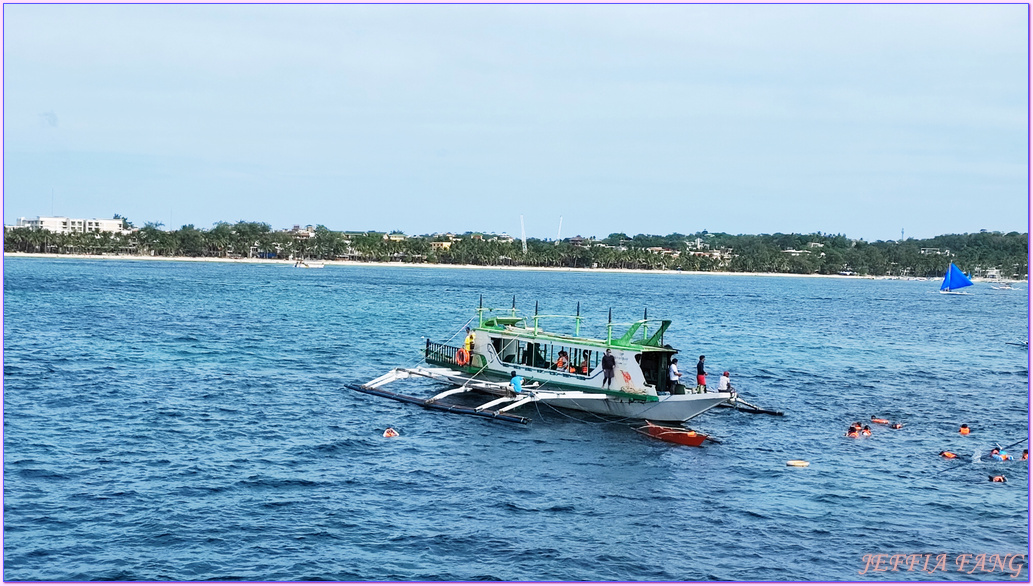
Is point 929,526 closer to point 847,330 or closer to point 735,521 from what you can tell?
point 735,521

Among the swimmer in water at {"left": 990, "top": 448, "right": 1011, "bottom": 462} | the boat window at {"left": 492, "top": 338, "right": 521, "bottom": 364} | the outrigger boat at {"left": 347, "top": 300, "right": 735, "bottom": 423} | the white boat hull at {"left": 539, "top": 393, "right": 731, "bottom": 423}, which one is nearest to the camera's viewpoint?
the swimmer in water at {"left": 990, "top": 448, "right": 1011, "bottom": 462}

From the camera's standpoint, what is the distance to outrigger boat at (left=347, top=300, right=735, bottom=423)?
4809cm

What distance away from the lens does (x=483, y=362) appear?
180ft

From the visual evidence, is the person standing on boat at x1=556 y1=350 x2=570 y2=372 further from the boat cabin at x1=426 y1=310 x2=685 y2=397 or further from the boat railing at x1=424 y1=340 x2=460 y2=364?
the boat railing at x1=424 y1=340 x2=460 y2=364

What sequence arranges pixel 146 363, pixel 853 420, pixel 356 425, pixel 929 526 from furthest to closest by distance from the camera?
pixel 146 363 → pixel 853 420 → pixel 356 425 → pixel 929 526

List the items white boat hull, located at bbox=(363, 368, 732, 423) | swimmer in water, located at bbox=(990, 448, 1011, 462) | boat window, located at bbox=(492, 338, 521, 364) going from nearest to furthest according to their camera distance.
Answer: swimmer in water, located at bbox=(990, 448, 1011, 462) → white boat hull, located at bbox=(363, 368, 732, 423) → boat window, located at bbox=(492, 338, 521, 364)

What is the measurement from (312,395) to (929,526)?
33.1m

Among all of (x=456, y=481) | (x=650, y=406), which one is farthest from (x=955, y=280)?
(x=456, y=481)

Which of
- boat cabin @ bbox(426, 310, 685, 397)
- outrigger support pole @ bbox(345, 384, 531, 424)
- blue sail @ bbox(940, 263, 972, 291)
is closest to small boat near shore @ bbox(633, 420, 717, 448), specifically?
boat cabin @ bbox(426, 310, 685, 397)

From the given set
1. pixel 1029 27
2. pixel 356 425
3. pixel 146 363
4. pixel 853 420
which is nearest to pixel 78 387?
pixel 146 363

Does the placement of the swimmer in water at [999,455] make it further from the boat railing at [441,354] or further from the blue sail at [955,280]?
the blue sail at [955,280]

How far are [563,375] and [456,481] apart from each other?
14.6 m

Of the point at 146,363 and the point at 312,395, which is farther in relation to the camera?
the point at 146,363

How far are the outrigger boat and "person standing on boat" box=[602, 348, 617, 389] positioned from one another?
0.17 meters
